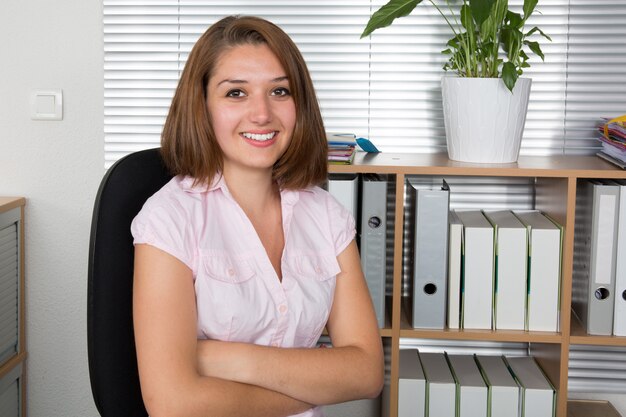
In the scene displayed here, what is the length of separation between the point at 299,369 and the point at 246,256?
23 cm

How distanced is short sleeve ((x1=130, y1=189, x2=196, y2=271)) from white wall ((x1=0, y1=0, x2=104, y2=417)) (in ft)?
4.42

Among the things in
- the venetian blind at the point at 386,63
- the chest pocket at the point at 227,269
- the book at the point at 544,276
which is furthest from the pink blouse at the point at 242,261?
the venetian blind at the point at 386,63

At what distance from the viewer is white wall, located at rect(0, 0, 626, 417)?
274 cm

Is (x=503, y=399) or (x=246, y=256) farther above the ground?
(x=246, y=256)

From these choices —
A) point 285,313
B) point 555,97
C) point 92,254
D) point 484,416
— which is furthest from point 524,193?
point 92,254

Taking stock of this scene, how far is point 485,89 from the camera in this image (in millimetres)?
2354

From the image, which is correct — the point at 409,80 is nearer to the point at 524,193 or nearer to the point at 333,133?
the point at 333,133

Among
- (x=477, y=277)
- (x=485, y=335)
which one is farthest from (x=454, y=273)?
(x=485, y=335)

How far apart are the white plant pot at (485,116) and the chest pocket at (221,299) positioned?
106cm

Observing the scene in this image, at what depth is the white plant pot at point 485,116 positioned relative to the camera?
2357 mm

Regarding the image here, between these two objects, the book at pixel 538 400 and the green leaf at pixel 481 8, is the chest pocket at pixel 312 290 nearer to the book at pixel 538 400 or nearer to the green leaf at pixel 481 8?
the green leaf at pixel 481 8

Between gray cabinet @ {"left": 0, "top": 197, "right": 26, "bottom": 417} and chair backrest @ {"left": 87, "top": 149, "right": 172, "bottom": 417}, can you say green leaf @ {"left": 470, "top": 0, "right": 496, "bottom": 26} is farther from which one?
gray cabinet @ {"left": 0, "top": 197, "right": 26, "bottom": 417}

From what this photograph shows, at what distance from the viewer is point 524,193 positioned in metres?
2.74

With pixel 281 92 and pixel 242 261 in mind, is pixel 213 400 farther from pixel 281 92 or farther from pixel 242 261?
pixel 281 92
